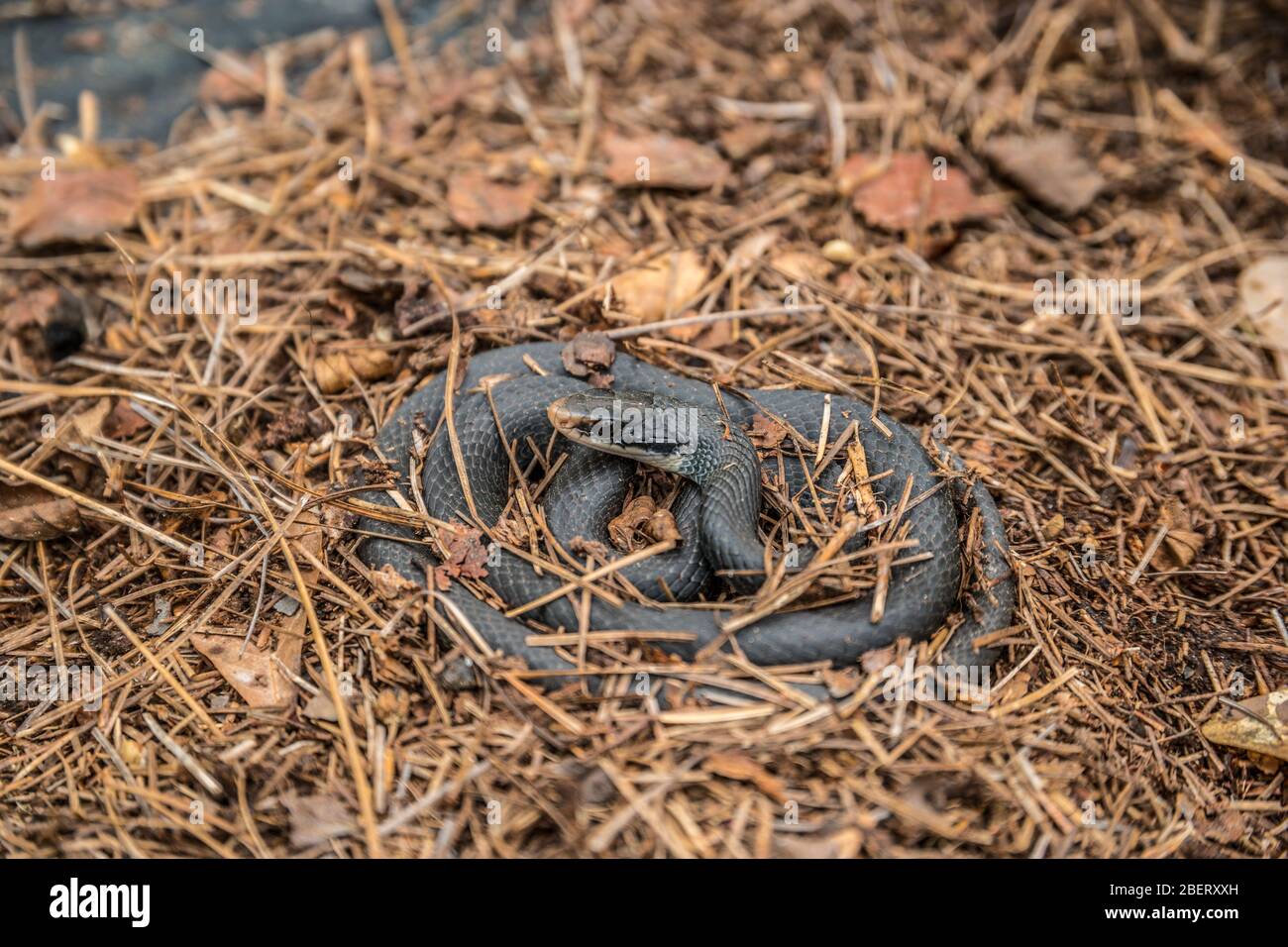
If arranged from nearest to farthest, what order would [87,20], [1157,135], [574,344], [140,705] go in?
[140,705], [574,344], [1157,135], [87,20]

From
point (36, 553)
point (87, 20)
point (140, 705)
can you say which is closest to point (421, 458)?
point (140, 705)

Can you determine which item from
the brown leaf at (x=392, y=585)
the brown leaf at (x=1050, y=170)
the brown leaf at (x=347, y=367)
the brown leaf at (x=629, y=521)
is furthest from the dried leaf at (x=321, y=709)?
the brown leaf at (x=1050, y=170)

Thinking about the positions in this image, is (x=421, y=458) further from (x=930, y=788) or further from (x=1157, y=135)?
(x=1157, y=135)

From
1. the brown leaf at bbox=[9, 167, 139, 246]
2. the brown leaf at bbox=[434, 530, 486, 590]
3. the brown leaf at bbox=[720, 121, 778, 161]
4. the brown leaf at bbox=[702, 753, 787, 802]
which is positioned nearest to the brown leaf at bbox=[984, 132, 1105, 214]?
the brown leaf at bbox=[720, 121, 778, 161]

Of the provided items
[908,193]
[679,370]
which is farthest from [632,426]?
[908,193]

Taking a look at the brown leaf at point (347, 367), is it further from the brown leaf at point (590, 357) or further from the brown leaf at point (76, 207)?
the brown leaf at point (76, 207)
